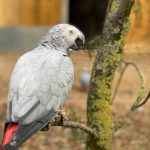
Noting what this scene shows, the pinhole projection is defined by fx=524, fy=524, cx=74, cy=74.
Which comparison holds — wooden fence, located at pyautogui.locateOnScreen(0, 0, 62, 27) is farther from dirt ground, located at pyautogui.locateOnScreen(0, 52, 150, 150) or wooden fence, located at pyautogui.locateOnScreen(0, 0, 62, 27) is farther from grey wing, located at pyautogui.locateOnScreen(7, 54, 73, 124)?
grey wing, located at pyautogui.locateOnScreen(7, 54, 73, 124)

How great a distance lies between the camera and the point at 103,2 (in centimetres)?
960

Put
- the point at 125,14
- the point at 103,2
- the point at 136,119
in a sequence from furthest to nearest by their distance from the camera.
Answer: the point at 103,2 < the point at 136,119 < the point at 125,14

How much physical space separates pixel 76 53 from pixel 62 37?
0.46 meters

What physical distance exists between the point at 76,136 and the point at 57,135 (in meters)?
1.81

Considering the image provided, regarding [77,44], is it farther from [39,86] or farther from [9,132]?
[9,132]

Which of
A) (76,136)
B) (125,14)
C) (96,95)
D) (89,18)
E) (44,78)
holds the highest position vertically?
(125,14)

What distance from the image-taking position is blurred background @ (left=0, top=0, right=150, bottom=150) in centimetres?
375

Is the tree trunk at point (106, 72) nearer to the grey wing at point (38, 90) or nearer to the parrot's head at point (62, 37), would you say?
the parrot's head at point (62, 37)

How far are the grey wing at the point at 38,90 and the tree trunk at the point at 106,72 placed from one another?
9.8 inches

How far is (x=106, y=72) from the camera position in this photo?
2500 mm

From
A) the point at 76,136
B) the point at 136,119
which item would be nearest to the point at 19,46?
the point at 136,119

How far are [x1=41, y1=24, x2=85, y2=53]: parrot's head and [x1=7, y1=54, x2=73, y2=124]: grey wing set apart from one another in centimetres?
12

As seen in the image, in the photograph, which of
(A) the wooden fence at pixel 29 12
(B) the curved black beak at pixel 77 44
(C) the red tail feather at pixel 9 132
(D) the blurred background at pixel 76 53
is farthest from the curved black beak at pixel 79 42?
(A) the wooden fence at pixel 29 12

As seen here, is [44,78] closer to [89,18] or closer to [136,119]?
[136,119]
